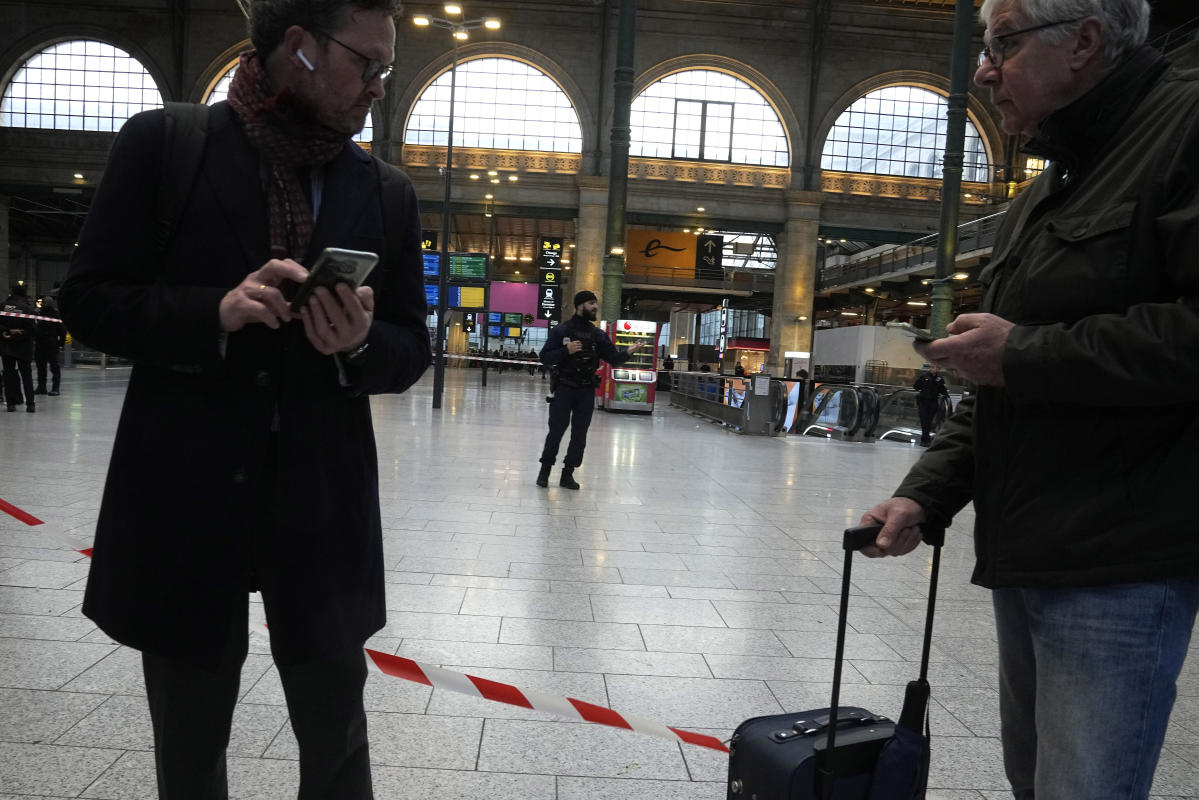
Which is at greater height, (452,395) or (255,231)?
(255,231)

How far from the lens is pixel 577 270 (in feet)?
119

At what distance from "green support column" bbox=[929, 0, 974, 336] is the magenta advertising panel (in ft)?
68.6

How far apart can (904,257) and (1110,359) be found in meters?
36.4

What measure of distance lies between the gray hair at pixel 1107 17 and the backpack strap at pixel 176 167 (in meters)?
1.51

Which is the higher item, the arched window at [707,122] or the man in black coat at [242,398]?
the arched window at [707,122]

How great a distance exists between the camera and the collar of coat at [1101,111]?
1541 mm

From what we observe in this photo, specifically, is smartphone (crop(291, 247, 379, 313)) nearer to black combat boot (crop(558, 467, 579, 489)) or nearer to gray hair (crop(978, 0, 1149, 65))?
gray hair (crop(978, 0, 1149, 65))

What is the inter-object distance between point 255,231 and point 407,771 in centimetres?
182

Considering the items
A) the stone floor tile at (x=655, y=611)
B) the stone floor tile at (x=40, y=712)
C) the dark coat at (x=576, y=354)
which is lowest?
the stone floor tile at (x=655, y=611)

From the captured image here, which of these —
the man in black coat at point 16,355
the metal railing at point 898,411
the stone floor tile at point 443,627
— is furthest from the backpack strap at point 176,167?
the metal railing at point 898,411

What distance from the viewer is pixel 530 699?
3193 mm

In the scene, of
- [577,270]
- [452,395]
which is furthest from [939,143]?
[452,395]

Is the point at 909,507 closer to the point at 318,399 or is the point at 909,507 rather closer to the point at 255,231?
the point at 318,399

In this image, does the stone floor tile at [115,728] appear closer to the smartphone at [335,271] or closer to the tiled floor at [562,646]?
the tiled floor at [562,646]
